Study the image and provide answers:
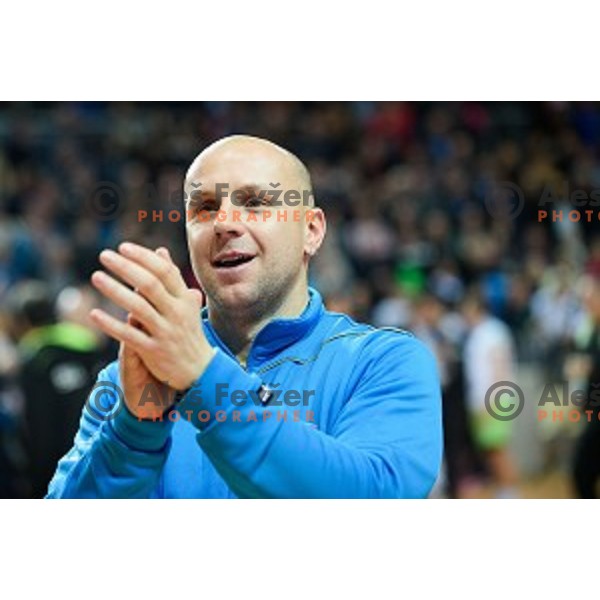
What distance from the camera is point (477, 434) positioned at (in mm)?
6445

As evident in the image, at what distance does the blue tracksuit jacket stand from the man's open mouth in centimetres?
12

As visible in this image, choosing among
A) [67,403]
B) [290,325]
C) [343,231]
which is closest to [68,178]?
[343,231]

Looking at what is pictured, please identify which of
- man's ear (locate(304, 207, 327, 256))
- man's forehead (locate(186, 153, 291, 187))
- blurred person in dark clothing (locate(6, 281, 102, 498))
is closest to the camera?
man's forehead (locate(186, 153, 291, 187))

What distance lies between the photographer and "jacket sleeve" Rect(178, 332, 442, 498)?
149 cm

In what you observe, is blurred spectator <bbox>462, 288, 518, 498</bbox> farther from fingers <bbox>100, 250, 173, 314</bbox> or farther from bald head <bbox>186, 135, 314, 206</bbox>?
fingers <bbox>100, 250, 173, 314</bbox>

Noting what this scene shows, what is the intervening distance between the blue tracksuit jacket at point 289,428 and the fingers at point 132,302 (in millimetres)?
108

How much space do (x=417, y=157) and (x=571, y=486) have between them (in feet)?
11.2

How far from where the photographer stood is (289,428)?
59.3 inches

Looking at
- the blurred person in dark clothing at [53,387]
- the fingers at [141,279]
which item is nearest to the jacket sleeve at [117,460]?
the fingers at [141,279]

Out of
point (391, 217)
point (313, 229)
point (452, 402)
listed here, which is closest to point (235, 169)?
point (313, 229)

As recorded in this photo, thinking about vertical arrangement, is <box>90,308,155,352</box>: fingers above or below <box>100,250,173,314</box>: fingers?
below

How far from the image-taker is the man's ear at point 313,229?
2082 millimetres

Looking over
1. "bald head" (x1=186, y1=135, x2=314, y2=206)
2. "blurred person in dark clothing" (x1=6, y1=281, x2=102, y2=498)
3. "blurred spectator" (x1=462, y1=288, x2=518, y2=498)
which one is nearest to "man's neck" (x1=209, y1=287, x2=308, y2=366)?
"bald head" (x1=186, y1=135, x2=314, y2=206)

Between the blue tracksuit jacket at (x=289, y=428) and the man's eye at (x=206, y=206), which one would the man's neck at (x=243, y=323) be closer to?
the blue tracksuit jacket at (x=289, y=428)
